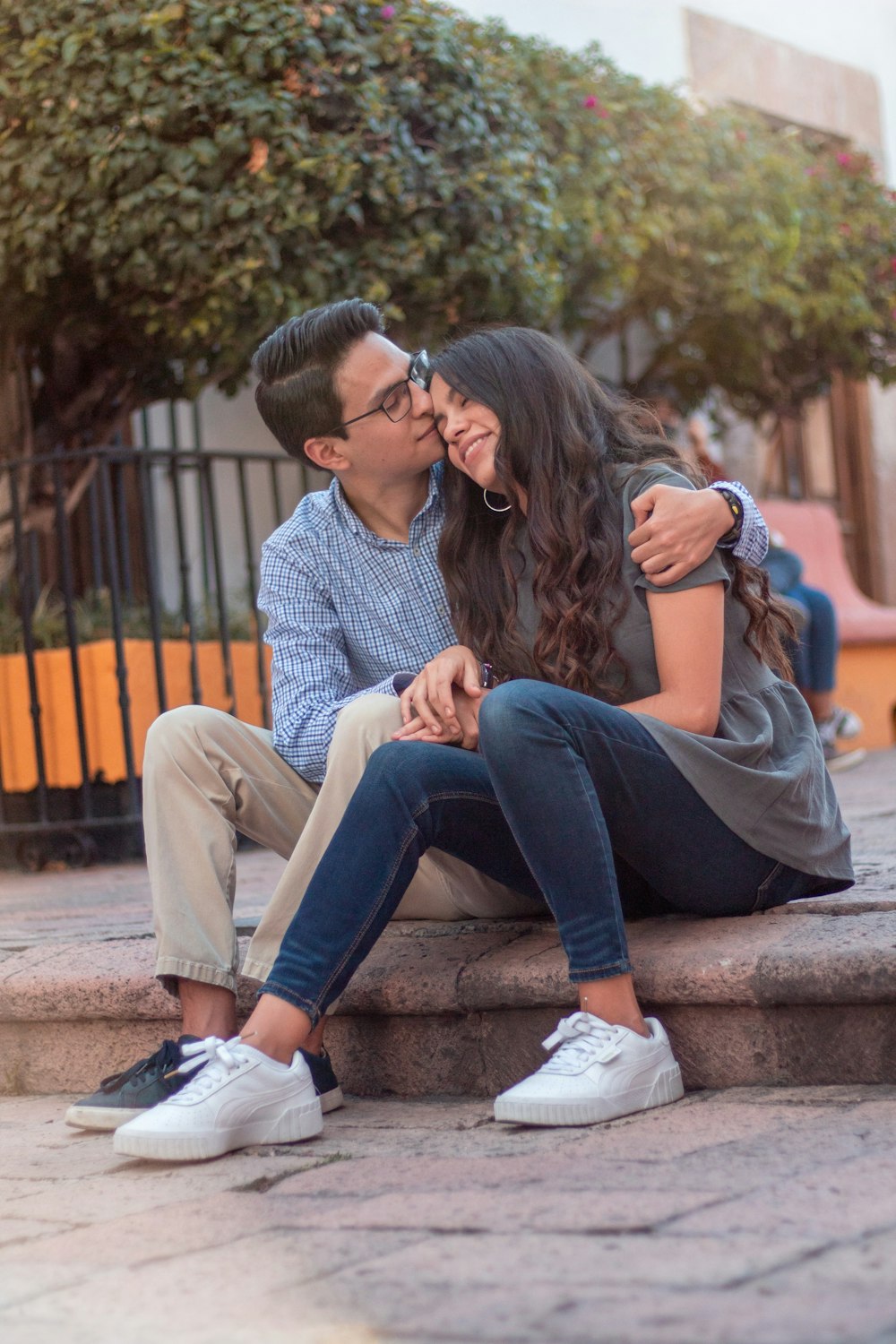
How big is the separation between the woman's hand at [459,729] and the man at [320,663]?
0.07 metres

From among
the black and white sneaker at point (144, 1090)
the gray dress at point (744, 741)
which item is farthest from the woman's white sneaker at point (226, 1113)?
the gray dress at point (744, 741)

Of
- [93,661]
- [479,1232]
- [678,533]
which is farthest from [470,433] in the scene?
[93,661]

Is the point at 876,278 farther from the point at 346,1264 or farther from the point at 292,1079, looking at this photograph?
the point at 346,1264

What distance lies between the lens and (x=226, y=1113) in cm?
197

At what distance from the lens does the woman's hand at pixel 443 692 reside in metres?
2.20

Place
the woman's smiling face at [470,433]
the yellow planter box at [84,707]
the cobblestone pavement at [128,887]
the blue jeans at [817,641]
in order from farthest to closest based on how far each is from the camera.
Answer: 1. the blue jeans at [817,641]
2. the yellow planter box at [84,707]
3. the cobblestone pavement at [128,887]
4. the woman's smiling face at [470,433]

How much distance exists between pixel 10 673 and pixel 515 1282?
406 cm

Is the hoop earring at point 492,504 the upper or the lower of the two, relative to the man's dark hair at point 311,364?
lower

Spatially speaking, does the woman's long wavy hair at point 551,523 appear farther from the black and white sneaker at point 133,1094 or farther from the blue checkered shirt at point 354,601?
the black and white sneaker at point 133,1094

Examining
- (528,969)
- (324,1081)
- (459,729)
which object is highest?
(459,729)

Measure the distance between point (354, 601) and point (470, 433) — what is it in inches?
16.3

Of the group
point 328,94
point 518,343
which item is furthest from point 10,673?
point 518,343

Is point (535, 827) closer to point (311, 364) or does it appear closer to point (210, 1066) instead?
point (210, 1066)

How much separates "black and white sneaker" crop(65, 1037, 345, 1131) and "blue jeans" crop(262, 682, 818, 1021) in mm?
210
